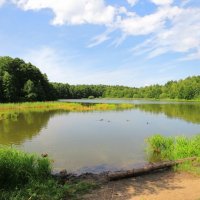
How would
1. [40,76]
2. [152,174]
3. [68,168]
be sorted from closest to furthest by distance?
[152,174], [68,168], [40,76]

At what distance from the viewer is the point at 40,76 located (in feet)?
326

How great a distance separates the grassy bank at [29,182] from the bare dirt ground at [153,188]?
0.73m

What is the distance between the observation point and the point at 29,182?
956cm

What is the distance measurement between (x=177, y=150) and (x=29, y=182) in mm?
8474

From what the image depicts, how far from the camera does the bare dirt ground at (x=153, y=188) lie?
9008 mm

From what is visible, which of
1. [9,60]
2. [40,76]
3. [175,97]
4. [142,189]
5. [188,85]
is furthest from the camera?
[175,97]

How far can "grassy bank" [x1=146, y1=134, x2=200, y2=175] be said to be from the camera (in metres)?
12.5

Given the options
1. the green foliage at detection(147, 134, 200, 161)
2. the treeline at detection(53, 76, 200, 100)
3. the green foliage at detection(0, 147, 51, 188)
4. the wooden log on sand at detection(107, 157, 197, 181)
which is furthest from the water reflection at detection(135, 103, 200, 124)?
the treeline at detection(53, 76, 200, 100)

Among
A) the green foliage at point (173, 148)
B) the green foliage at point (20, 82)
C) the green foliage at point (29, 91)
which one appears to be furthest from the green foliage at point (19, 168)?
the green foliage at point (29, 91)

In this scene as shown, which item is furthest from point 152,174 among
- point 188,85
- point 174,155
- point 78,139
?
point 188,85

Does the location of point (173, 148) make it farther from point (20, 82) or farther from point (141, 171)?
point (20, 82)

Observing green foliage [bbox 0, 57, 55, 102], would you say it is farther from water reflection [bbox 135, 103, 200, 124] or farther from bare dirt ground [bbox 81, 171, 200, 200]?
bare dirt ground [bbox 81, 171, 200, 200]

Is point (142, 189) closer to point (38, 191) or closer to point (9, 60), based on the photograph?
point (38, 191)

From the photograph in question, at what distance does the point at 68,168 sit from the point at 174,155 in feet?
18.5
